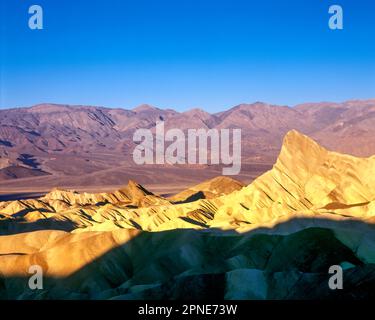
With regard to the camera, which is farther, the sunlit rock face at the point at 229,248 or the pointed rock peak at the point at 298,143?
the pointed rock peak at the point at 298,143

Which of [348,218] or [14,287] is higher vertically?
[348,218]

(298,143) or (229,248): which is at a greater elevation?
(298,143)

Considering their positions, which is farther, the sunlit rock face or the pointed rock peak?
the pointed rock peak

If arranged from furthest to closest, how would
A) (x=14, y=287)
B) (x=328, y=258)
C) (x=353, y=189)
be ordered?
(x=353, y=189) → (x=14, y=287) → (x=328, y=258)

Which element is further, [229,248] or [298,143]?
[298,143]

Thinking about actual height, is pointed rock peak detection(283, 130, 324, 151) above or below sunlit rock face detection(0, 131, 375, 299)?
above

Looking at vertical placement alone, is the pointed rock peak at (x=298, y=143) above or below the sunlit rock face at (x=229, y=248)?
above
